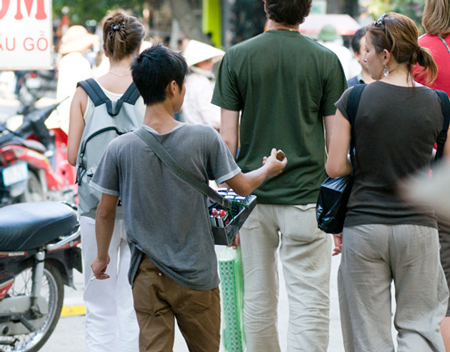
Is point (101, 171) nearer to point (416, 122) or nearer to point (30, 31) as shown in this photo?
point (416, 122)

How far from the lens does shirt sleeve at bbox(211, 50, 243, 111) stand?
3.87 m

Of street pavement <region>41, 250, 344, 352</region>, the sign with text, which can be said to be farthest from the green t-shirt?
the sign with text

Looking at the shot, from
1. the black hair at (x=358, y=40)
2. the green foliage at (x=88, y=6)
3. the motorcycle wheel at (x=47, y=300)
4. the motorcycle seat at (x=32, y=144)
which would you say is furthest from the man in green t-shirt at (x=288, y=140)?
the green foliage at (x=88, y=6)

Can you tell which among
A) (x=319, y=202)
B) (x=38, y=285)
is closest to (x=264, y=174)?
(x=319, y=202)

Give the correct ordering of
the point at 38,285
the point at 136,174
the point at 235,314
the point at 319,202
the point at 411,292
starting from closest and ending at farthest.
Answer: the point at 136,174, the point at 411,292, the point at 319,202, the point at 235,314, the point at 38,285

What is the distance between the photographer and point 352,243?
3.33 metres

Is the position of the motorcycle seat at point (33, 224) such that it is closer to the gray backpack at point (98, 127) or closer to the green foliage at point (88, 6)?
the gray backpack at point (98, 127)

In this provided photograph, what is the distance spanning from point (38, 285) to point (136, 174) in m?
1.90

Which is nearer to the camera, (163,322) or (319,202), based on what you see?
(163,322)

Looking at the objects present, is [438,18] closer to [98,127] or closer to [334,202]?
[334,202]

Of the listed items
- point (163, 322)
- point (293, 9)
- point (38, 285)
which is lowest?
point (38, 285)

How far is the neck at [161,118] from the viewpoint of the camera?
123 inches

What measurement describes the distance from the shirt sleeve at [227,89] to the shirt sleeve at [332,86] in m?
0.42

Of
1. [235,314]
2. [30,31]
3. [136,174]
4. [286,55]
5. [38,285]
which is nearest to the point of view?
[136,174]
